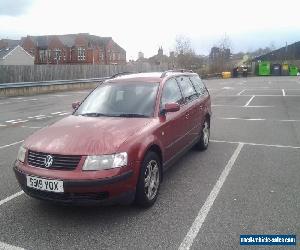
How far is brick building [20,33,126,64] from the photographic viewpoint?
75.6 m

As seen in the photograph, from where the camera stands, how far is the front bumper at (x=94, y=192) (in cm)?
395

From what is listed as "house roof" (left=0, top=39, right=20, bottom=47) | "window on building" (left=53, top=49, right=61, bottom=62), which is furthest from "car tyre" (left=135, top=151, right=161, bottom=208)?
"house roof" (left=0, top=39, right=20, bottom=47)

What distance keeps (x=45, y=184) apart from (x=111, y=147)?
33.7 inches

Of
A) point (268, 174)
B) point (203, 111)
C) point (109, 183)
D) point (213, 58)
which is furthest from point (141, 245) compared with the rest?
point (213, 58)

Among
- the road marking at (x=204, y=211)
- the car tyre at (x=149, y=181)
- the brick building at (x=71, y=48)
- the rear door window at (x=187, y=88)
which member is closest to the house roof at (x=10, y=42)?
the brick building at (x=71, y=48)

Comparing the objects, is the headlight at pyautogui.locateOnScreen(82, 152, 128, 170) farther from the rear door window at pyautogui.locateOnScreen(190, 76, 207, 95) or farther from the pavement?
the rear door window at pyautogui.locateOnScreen(190, 76, 207, 95)

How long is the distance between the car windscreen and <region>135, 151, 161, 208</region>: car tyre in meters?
0.78

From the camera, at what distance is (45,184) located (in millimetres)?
4074

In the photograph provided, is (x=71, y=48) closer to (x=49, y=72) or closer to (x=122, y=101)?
(x=49, y=72)

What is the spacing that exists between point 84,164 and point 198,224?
1494 millimetres

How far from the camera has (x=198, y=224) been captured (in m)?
4.17

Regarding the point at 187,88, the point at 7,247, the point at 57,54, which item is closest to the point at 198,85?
the point at 187,88

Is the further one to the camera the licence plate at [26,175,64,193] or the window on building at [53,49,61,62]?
the window on building at [53,49,61,62]

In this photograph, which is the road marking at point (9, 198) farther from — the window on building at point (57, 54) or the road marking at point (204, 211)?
the window on building at point (57, 54)
